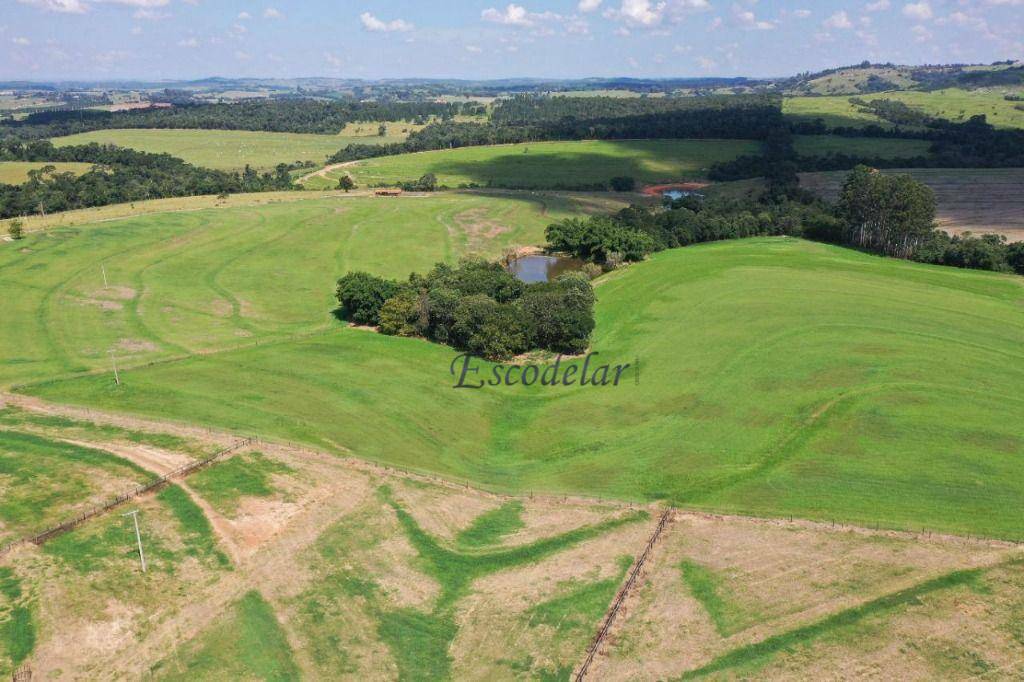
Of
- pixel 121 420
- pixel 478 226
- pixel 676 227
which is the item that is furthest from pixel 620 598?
pixel 478 226

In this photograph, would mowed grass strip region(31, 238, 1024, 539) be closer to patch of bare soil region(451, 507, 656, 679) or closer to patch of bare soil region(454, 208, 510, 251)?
patch of bare soil region(451, 507, 656, 679)

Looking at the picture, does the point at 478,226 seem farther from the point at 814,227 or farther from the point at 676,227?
the point at 814,227

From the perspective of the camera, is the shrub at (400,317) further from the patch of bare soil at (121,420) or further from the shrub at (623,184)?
the shrub at (623,184)

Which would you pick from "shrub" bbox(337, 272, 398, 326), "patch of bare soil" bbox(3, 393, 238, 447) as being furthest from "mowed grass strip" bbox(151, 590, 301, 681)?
"shrub" bbox(337, 272, 398, 326)

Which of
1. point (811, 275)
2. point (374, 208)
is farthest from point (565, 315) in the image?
point (374, 208)

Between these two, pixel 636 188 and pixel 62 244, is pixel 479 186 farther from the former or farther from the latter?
pixel 62 244
